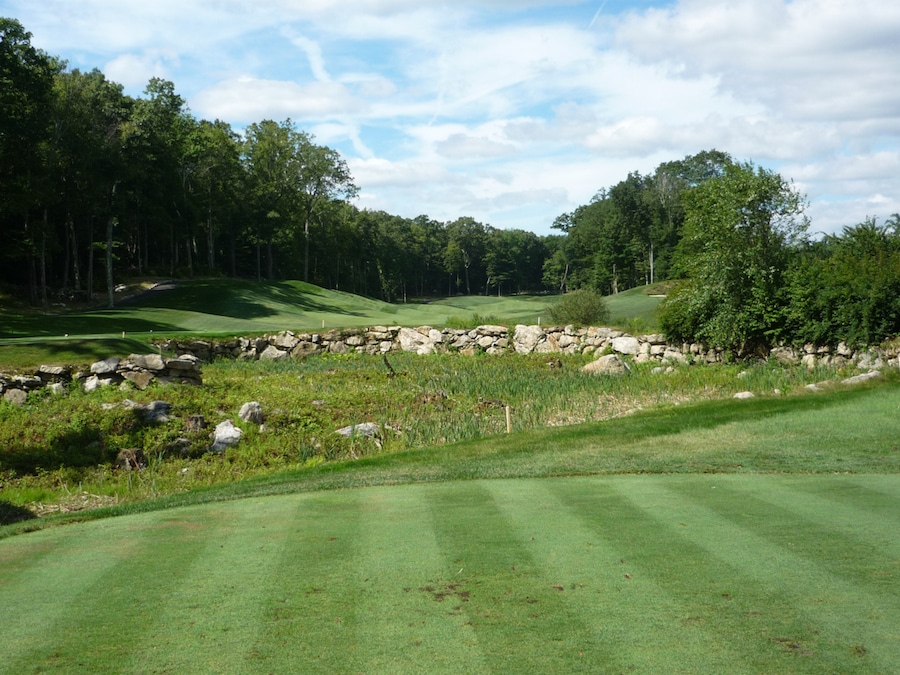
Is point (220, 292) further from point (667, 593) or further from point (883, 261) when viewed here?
point (667, 593)

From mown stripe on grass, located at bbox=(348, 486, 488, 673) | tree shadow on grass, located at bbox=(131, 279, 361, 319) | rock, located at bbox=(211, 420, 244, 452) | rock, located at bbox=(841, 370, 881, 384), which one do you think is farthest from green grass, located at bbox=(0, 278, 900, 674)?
tree shadow on grass, located at bbox=(131, 279, 361, 319)

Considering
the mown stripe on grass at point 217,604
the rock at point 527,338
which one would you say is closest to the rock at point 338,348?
the rock at point 527,338

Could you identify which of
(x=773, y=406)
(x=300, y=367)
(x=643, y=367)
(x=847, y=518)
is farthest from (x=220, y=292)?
(x=847, y=518)

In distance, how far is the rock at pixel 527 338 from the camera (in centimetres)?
2830

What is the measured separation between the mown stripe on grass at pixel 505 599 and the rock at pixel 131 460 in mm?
7818

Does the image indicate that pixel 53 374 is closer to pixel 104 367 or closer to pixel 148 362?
pixel 104 367

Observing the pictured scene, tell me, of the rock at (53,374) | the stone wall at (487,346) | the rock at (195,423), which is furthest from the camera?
the stone wall at (487,346)

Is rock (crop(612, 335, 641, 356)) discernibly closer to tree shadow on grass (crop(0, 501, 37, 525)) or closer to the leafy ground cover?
the leafy ground cover

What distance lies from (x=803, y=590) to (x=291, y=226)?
63.3 m

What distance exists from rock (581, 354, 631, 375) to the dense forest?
2.79 meters

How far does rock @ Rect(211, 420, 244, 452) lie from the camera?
14.2 meters

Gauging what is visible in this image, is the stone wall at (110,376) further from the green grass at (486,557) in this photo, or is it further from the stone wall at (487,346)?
the green grass at (486,557)

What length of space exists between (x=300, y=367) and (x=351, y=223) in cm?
5683

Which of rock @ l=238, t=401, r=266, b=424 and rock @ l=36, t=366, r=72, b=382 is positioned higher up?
rock @ l=36, t=366, r=72, b=382
